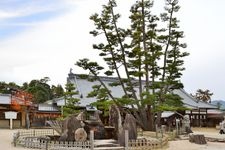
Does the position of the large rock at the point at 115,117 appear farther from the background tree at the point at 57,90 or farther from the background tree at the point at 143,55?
the background tree at the point at 57,90

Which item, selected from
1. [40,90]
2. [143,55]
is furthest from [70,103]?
[40,90]

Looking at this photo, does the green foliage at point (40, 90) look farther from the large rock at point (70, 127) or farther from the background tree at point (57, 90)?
the large rock at point (70, 127)

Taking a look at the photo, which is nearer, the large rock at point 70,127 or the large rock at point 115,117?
the large rock at point 70,127

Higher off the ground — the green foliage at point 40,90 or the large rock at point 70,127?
the green foliage at point 40,90

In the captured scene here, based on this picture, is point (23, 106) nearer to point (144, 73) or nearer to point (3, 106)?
point (3, 106)

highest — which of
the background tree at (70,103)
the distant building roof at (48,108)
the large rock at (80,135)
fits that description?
the background tree at (70,103)

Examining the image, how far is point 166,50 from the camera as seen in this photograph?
28156 millimetres

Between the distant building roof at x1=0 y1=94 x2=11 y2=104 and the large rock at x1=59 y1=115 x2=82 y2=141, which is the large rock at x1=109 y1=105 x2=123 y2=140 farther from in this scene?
the distant building roof at x1=0 y1=94 x2=11 y2=104

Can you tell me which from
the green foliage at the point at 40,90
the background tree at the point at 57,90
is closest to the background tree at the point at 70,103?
the green foliage at the point at 40,90

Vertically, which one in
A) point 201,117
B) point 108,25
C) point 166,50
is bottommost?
point 201,117

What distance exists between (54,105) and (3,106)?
6.68m

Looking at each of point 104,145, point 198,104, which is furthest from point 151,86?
point 198,104

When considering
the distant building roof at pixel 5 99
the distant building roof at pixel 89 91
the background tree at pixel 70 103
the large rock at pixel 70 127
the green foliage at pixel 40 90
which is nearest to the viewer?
the large rock at pixel 70 127

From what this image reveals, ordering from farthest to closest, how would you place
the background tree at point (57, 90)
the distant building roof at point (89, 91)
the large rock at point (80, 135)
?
the background tree at point (57, 90) → the distant building roof at point (89, 91) → the large rock at point (80, 135)
